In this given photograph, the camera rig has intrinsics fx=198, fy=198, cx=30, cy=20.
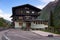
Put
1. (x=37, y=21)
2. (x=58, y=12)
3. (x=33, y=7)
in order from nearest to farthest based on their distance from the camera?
(x=58, y=12), (x=37, y=21), (x=33, y=7)

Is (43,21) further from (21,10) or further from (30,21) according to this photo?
(21,10)

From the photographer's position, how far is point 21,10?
62.7 metres

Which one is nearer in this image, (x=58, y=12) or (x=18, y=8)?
(x=58, y=12)

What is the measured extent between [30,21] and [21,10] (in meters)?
5.47

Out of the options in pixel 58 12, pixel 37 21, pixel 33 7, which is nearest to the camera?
pixel 58 12

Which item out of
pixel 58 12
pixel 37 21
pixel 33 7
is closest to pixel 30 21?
pixel 37 21

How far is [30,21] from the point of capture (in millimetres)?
59500

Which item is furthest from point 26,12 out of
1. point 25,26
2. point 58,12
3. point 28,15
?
point 58,12

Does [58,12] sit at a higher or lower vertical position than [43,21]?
higher

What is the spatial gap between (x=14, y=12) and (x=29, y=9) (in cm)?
509

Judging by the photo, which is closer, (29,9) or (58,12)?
(58,12)

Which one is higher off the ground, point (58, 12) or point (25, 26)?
point (58, 12)

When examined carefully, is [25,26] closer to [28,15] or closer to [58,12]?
[28,15]

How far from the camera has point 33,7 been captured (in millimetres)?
63375
